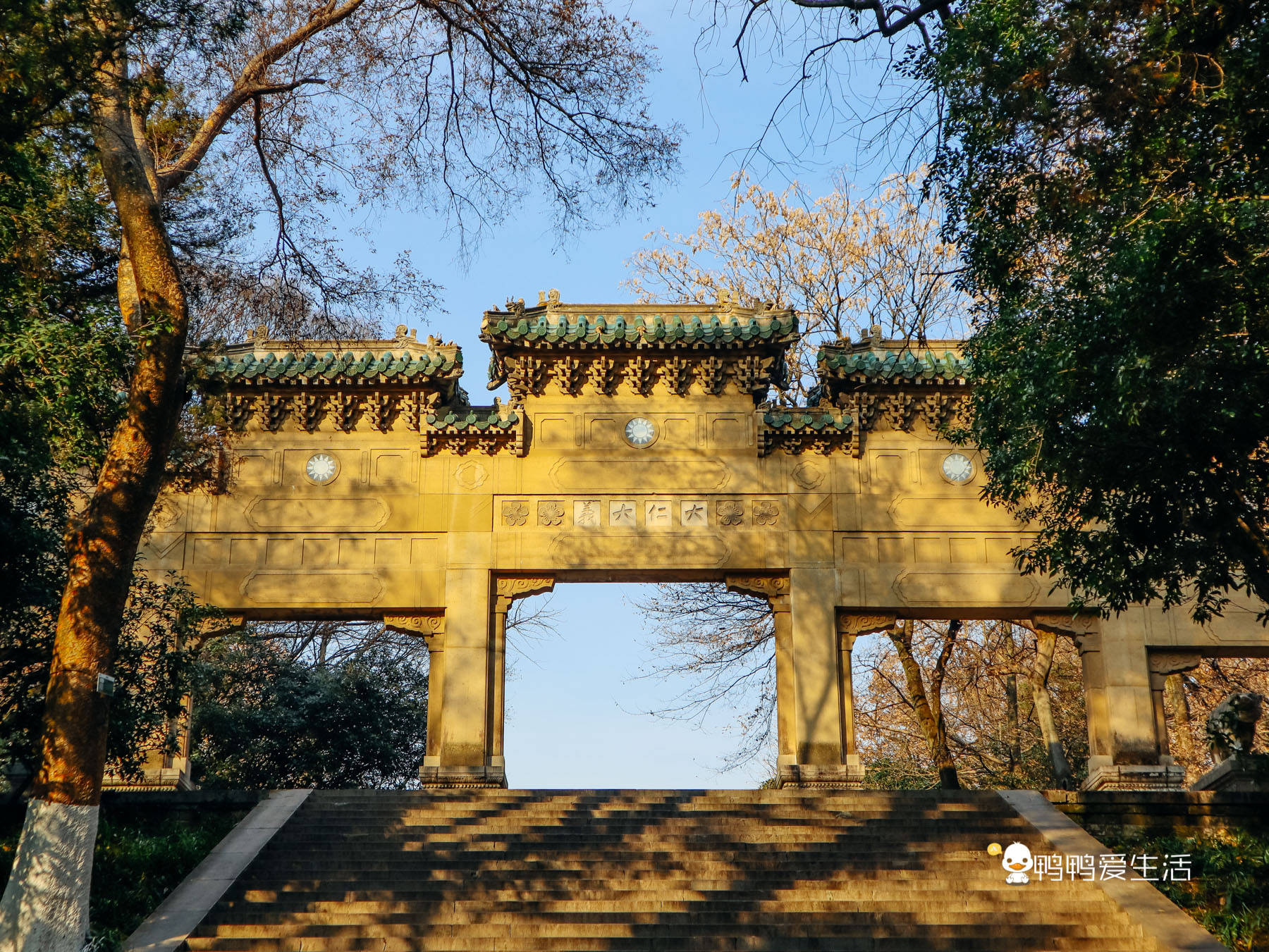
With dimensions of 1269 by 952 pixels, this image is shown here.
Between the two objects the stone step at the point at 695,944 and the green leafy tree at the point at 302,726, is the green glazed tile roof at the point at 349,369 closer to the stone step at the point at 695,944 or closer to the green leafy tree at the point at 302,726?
the green leafy tree at the point at 302,726

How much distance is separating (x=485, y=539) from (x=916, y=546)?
5588mm

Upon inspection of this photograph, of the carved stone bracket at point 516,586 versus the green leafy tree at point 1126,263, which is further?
the carved stone bracket at point 516,586

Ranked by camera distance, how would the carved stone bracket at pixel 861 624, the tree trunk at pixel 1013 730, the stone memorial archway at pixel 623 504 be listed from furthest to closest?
1. the tree trunk at pixel 1013 730
2. the carved stone bracket at pixel 861 624
3. the stone memorial archway at pixel 623 504

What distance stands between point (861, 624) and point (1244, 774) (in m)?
4.84

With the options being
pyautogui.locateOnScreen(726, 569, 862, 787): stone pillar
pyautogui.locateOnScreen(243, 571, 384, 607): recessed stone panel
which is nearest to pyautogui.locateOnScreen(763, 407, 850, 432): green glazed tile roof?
pyautogui.locateOnScreen(726, 569, 862, 787): stone pillar

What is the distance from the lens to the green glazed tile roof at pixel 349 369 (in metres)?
17.3

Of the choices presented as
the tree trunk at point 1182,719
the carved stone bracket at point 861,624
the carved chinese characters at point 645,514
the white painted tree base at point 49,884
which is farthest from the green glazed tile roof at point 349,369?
the tree trunk at point 1182,719

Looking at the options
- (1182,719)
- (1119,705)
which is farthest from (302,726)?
(1182,719)

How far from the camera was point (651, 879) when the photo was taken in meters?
11.8

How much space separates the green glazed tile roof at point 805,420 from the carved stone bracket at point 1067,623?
3481 millimetres

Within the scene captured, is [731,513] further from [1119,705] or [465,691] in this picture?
[1119,705]

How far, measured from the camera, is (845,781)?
15992 mm

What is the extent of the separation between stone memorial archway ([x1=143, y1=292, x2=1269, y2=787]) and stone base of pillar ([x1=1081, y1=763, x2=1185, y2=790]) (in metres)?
0.29

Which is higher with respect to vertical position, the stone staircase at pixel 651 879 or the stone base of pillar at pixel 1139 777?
the stone base of pillar at pixel 1139 777
